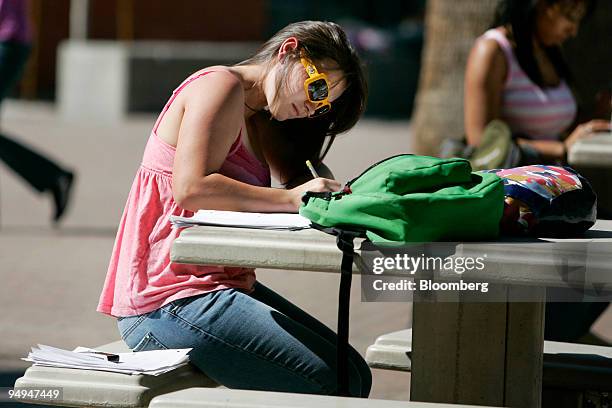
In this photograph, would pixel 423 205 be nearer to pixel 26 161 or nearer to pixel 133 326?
pixel 133 326

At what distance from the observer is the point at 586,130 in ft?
A: 16.9

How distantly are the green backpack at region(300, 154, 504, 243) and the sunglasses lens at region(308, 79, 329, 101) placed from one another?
41 cm

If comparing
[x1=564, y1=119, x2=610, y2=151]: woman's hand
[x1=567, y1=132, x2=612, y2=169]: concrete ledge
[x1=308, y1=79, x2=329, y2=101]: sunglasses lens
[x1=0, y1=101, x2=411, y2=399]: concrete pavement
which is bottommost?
[x1=0, y1=101, x2=411, y2=399]: concrete pavement

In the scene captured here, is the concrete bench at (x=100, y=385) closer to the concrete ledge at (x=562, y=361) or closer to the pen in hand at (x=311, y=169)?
the pen in hand at (x=311, y=169)

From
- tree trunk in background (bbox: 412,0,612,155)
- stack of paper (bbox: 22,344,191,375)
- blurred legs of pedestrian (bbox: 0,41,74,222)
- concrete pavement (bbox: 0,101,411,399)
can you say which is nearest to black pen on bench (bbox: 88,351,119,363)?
stack of paper (bbox: 22,344,191,375)

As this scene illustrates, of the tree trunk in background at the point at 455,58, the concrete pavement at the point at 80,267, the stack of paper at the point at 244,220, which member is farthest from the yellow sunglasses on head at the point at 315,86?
the tree trunk in background at the point at 455,58

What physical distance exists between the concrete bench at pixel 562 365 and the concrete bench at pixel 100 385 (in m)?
0.86

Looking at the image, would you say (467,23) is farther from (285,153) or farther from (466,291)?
(466,291)

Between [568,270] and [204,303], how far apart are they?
91 centimetres

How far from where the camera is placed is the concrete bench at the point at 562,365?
138 inches

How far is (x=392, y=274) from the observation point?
106 inches

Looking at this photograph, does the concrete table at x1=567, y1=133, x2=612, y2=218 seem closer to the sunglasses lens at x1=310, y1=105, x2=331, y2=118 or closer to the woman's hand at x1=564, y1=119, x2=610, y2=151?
the woman's hand at x1=564, y1=119, x2=610, y2=151

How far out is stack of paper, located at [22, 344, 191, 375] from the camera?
9.68 feet

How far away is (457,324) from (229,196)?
0.63 metres
